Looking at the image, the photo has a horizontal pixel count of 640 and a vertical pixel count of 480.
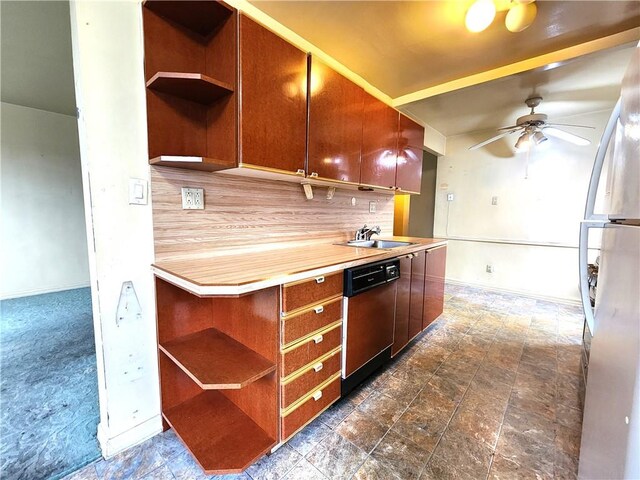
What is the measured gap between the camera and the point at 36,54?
224 centimetres

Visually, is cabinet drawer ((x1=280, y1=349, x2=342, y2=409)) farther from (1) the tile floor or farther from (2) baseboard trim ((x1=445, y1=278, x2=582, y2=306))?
(2) baseboard trim ((x1=445, y1=278, x2=582, y2=306))

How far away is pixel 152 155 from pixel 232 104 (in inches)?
17.4

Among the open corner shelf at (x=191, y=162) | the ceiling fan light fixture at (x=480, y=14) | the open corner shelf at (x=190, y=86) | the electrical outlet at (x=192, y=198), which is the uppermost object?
the ceiling fan light fixture at (x=480, y=14)

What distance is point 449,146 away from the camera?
14.3 ft

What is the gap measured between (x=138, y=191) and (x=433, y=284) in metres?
2.36

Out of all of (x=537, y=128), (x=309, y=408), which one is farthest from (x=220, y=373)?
(x=537, y=128)

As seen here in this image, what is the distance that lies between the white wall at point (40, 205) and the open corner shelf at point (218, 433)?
3.64 m

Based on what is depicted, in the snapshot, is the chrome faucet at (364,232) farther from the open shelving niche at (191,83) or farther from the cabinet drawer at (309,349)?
the open shelving niche at (191,83)

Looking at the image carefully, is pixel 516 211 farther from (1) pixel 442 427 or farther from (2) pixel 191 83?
(2) pixel 191 83

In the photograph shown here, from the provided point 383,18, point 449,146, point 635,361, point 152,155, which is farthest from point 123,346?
point 449,146

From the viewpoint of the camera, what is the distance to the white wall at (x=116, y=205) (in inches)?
43.4

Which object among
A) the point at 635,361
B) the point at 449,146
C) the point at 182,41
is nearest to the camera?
the point at 635,361

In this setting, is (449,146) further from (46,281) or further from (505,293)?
(46,281)

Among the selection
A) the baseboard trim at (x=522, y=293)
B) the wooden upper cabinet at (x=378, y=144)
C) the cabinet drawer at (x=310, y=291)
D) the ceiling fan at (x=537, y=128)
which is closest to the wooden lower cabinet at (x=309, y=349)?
the cabinet drawer at (x=310, y=291)
